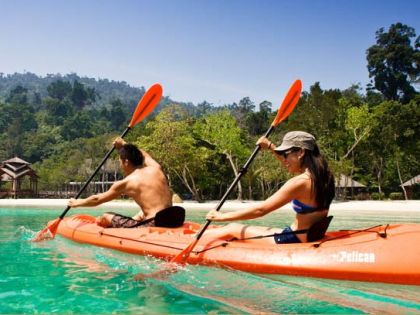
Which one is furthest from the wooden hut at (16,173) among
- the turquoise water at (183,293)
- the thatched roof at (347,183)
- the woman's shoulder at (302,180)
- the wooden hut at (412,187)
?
the woman's shoulder at (302,180)

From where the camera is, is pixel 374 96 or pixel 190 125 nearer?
pixel 190 125

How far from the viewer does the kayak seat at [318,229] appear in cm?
459

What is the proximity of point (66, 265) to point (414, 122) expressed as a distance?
119 ft

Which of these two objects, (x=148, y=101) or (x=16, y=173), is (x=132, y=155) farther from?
(x=16, y=173)

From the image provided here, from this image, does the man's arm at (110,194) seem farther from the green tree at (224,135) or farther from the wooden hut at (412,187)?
the wooden hut at (412,187)

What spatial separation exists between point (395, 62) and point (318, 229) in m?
63.8

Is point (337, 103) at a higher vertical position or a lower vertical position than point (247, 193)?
higher

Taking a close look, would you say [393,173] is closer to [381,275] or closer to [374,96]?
[374,96]

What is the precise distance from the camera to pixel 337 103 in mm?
36312

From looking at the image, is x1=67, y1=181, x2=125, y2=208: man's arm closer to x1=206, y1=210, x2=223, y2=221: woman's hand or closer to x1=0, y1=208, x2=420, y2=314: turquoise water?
x1=0, y1=208, x2=420, y2=314: turquoise water

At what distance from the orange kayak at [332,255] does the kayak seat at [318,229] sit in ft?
0.32

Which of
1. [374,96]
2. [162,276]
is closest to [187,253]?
[162,276]

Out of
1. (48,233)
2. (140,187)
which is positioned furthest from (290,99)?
(48,233)

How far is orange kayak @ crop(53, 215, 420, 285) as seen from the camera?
4.11m
